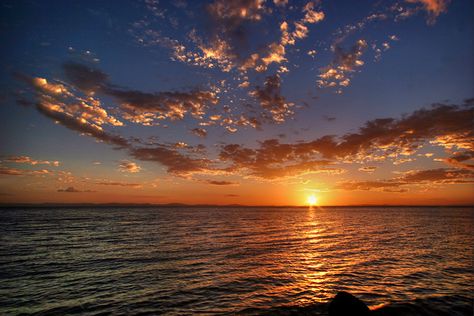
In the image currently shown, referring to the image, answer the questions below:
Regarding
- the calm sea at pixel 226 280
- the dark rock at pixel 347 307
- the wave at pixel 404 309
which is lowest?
the calm sea at pixel 226 280

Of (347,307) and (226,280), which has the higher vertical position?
(347,307)

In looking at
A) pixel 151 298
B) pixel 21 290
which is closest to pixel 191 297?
pixel 151 298

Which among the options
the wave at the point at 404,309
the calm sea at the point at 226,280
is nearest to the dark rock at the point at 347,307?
the wave at the point at 404,309

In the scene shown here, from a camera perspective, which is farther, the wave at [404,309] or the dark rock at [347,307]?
the wave at [404,309]

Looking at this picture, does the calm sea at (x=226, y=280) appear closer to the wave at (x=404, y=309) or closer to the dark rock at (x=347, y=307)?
the wave at (x=404, y=309)

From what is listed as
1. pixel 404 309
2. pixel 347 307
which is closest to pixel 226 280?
pixel 347 307

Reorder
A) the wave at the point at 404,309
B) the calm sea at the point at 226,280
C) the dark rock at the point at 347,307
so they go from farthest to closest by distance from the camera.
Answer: the calm sea at the point at 226,280 → the wave at the point at 404,309 → the dark rock at the point at 347,307

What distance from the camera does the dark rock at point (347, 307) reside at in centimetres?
1273

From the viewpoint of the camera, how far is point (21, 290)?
1936 cm

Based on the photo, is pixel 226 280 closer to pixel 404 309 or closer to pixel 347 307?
pixel 347 307

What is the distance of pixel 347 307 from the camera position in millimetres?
12984

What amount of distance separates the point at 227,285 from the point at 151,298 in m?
5.67

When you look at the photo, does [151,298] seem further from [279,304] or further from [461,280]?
[461,280]

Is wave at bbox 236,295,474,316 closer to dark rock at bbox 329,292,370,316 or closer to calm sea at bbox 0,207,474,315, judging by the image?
calm sea at bbox 0,207,474,315
